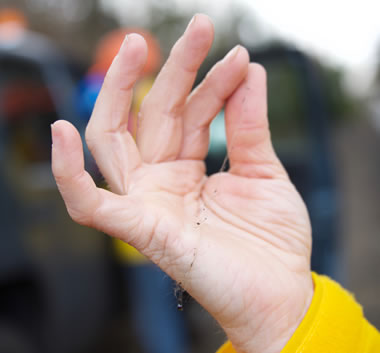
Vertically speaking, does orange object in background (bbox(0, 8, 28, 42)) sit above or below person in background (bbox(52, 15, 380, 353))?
above

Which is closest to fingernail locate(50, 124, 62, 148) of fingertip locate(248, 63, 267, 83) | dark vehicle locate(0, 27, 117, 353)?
fingertip locate(248, 63, 267, 83)

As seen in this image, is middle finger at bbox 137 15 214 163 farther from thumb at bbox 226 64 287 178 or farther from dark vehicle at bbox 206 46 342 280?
dark vehicle at bbox 206 46 342 280

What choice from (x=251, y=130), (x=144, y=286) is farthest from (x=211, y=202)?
(x=144, y=286)

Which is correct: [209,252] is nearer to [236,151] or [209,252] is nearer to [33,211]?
[236,151]

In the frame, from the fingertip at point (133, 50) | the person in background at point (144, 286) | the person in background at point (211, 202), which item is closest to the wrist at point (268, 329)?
the person in background at point (211, 202)

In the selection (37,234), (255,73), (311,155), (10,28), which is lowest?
(37,234)

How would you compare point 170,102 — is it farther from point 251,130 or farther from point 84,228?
point 84,228
